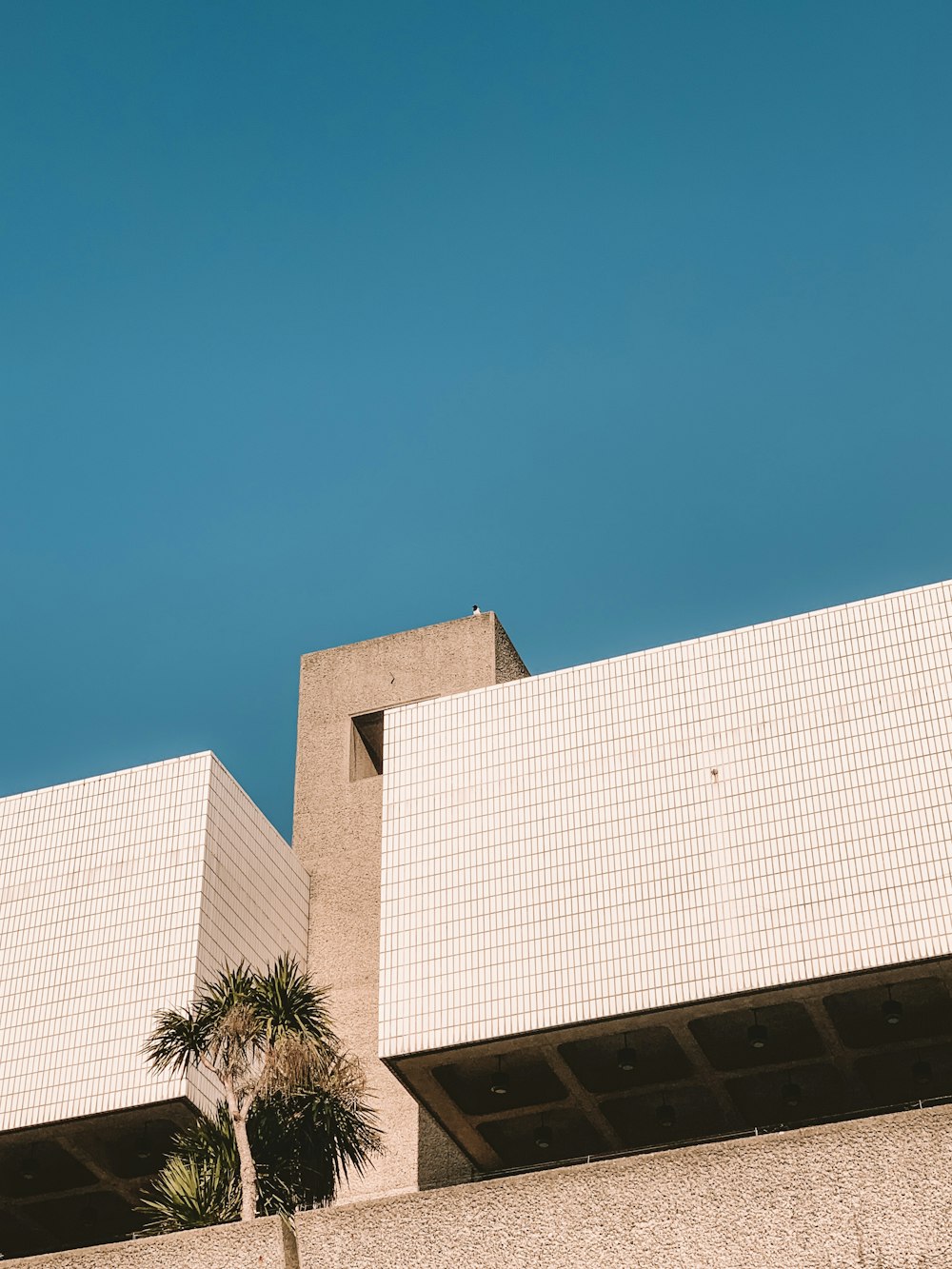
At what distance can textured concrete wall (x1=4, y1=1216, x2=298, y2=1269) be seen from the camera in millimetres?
23109

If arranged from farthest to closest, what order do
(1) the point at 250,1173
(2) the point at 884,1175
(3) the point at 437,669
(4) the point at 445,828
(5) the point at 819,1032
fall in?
(3) the point at 437,669
(4) the point at 445,828
(5) the point at 819,1032
(1) the point at 250,1173
(2) the point at 884,1175

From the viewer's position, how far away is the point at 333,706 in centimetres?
4734

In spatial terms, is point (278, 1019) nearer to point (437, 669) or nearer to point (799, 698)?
point (799, 698)

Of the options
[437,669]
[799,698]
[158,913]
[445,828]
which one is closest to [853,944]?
[799,698]

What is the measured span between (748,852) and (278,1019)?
1011cm

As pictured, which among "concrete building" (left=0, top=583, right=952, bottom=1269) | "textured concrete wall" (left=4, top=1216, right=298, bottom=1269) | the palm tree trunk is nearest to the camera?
"textured concrete wall" (left=4, top=1216, right=298, bottom=1269)

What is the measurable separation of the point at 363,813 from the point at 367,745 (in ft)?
10.6

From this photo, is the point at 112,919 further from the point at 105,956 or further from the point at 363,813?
the point at 363,813

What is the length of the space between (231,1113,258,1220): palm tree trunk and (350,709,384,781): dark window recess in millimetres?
19333

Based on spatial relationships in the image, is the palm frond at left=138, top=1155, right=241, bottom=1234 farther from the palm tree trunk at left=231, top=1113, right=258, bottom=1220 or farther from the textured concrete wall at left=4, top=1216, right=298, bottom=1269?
the textured concrete wall at left=4, top=1216, right=298, bottom=1269

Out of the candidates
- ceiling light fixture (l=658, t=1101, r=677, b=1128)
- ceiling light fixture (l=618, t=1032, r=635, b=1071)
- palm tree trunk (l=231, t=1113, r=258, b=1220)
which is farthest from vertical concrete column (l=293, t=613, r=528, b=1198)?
palm tree trunk (l=231, t=1113, r=258, b=1220)

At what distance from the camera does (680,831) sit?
3416cm

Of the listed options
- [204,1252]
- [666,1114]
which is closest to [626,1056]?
[666,1114]

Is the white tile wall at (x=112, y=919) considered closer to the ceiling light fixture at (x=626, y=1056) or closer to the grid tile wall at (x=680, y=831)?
the grid tile wall at (x=680, y=831)
